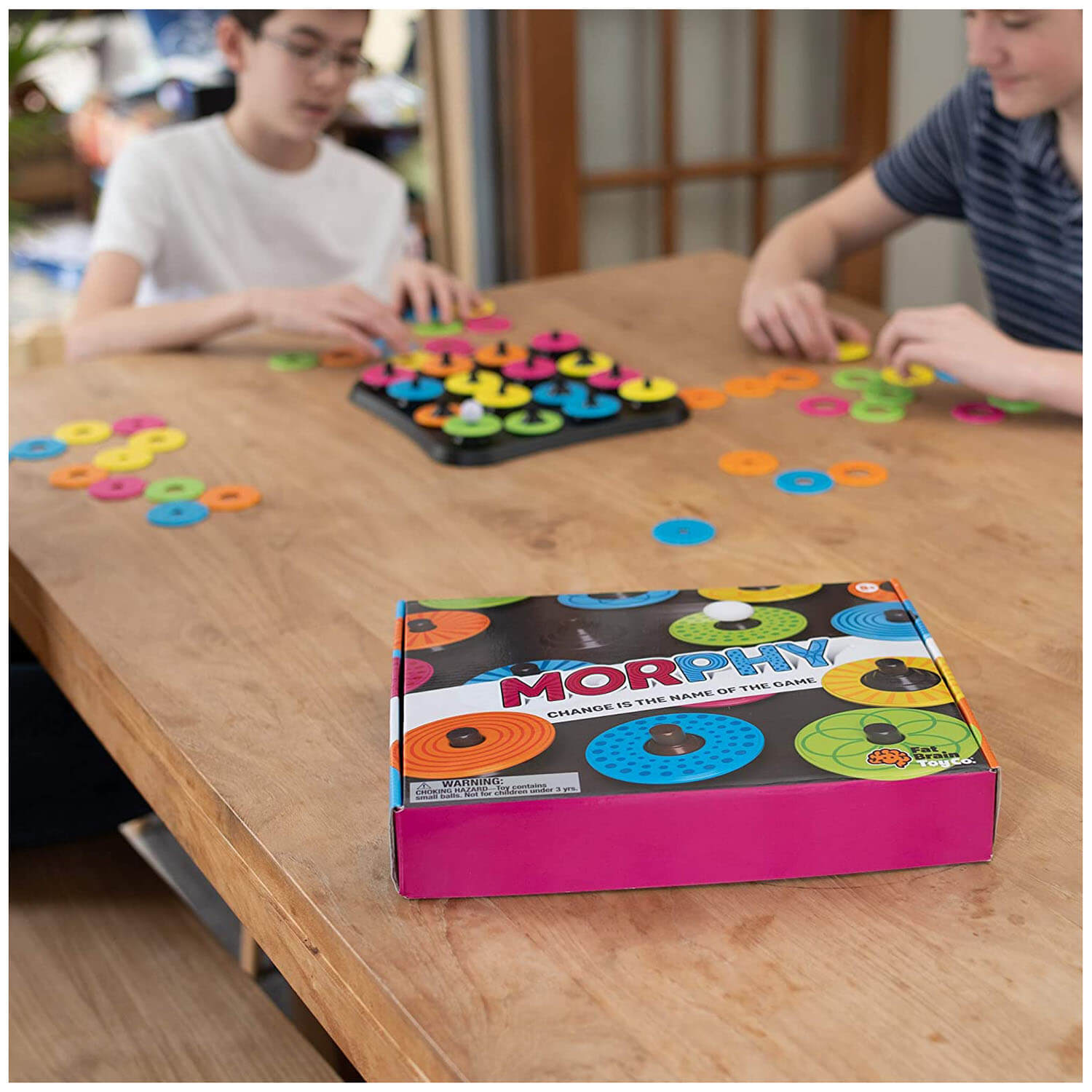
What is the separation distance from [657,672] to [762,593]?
117 millimetres

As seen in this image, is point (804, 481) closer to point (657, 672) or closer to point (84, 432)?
point (657, 672)

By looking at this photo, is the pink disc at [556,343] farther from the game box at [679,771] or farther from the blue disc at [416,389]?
the game box at [679,771]

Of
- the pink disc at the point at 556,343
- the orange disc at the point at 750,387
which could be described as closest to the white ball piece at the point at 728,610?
the orange disc at the point at 750,387

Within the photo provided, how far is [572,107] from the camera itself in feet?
8.17

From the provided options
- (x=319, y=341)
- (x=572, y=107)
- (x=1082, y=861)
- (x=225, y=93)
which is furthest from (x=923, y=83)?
(x=1082, y=861)

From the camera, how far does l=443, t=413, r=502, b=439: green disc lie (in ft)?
3.59

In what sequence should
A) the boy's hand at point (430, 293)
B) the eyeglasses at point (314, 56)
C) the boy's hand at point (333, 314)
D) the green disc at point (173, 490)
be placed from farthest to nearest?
the eyeglasses at point (314, 56), the boy's hand at point (430, 293), the boy's hand at point (333, 314), the green disc at point (173, 490)

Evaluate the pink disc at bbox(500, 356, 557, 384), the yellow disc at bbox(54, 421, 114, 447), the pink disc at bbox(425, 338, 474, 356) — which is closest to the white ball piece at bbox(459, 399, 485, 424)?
the pink disc at bbox(500, 356, 557, 384)

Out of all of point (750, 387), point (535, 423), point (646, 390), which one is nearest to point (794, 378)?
point (750, 387)

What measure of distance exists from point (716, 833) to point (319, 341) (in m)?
0.99

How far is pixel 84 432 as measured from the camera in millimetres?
1166

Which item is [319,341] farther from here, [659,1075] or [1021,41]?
[659,1075]

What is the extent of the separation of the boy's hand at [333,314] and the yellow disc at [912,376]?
0.51 metres

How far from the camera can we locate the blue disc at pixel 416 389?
3.90 ft
